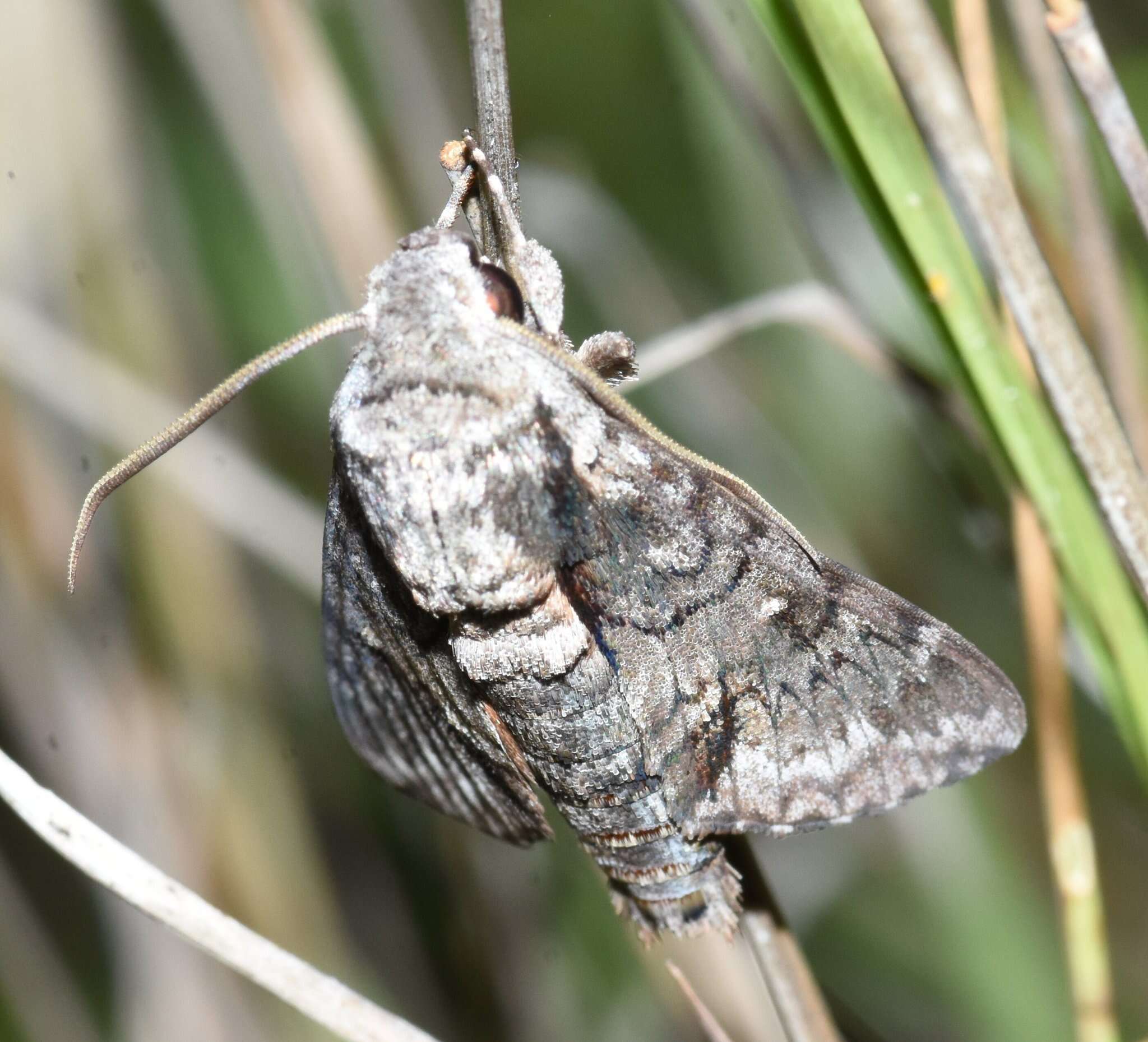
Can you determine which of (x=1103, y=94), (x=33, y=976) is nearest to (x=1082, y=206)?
(x=1103, y=94)

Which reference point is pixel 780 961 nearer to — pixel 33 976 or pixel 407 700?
pixel 407 700

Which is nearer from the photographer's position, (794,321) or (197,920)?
(197,920)

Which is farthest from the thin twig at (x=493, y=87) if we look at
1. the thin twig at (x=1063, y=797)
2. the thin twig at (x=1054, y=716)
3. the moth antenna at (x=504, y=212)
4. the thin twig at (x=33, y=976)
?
the thin twig at (x=33, y=976)

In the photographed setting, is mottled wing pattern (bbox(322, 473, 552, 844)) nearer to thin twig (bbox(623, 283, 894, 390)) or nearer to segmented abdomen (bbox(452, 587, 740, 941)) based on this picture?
segmented abdomen (bbox(452, 587, 740, 941))

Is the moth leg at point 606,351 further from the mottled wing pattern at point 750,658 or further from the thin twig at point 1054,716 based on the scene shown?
the thin twig at point 1054,716

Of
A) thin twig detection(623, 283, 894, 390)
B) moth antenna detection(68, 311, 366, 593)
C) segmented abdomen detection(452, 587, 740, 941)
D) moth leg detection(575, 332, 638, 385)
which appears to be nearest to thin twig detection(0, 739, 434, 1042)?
moth antenna detection(68, 311, 366, 593)

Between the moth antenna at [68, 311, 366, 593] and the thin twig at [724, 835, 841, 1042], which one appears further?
the thin twig at [724, 835, 841, 1042]

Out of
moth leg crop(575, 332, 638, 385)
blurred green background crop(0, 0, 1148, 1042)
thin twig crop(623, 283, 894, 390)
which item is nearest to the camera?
moth leg crop(575, 332, 638, 385)
